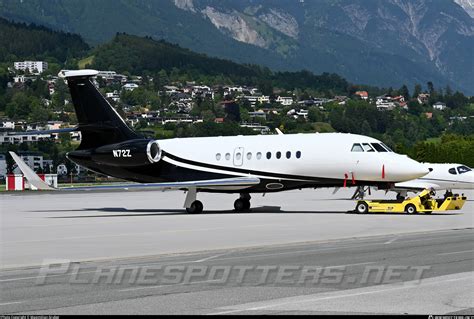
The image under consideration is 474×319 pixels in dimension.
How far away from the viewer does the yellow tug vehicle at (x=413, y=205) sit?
1644 inches

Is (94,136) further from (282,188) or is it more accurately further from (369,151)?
(369,151)

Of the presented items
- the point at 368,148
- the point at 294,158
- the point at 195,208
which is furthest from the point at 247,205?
the point at 368,148

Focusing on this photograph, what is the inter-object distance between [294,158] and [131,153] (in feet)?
25.9

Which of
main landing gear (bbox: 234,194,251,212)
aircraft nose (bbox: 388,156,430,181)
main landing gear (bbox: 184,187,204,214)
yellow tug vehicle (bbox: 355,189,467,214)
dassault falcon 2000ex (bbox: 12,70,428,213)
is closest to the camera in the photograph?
aircraft nose (bbox: 388,156,430,181)

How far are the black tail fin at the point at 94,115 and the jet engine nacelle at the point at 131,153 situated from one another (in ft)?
1.80

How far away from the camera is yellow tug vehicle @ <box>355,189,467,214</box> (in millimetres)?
41750

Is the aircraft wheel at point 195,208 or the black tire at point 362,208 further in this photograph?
the aircraft wheel at point 195,208

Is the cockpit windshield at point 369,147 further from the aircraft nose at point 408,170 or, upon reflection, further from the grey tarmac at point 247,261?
the grey tarmac at point 247,261

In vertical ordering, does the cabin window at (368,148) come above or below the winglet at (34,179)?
above

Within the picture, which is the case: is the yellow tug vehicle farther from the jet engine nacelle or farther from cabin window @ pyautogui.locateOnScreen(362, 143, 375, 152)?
the jet engine nacelle

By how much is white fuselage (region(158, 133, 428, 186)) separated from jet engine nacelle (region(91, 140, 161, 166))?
2.09 feet

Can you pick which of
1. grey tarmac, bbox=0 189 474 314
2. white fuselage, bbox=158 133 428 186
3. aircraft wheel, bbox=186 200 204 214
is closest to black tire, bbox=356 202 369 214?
white fuselage, bbox=158 133 428 186

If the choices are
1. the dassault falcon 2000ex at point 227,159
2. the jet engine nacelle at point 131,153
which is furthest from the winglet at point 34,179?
the jet engine nacelle at point 131,153

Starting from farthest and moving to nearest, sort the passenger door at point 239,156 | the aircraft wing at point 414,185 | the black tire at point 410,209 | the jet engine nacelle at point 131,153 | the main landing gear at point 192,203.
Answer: the aircraft wing at point 414,185 < the jet engine nacelle at point 131,153 < the passenger door at point 239,156 < the main landing gear at point 192,203 < the black tire at point 410,209
